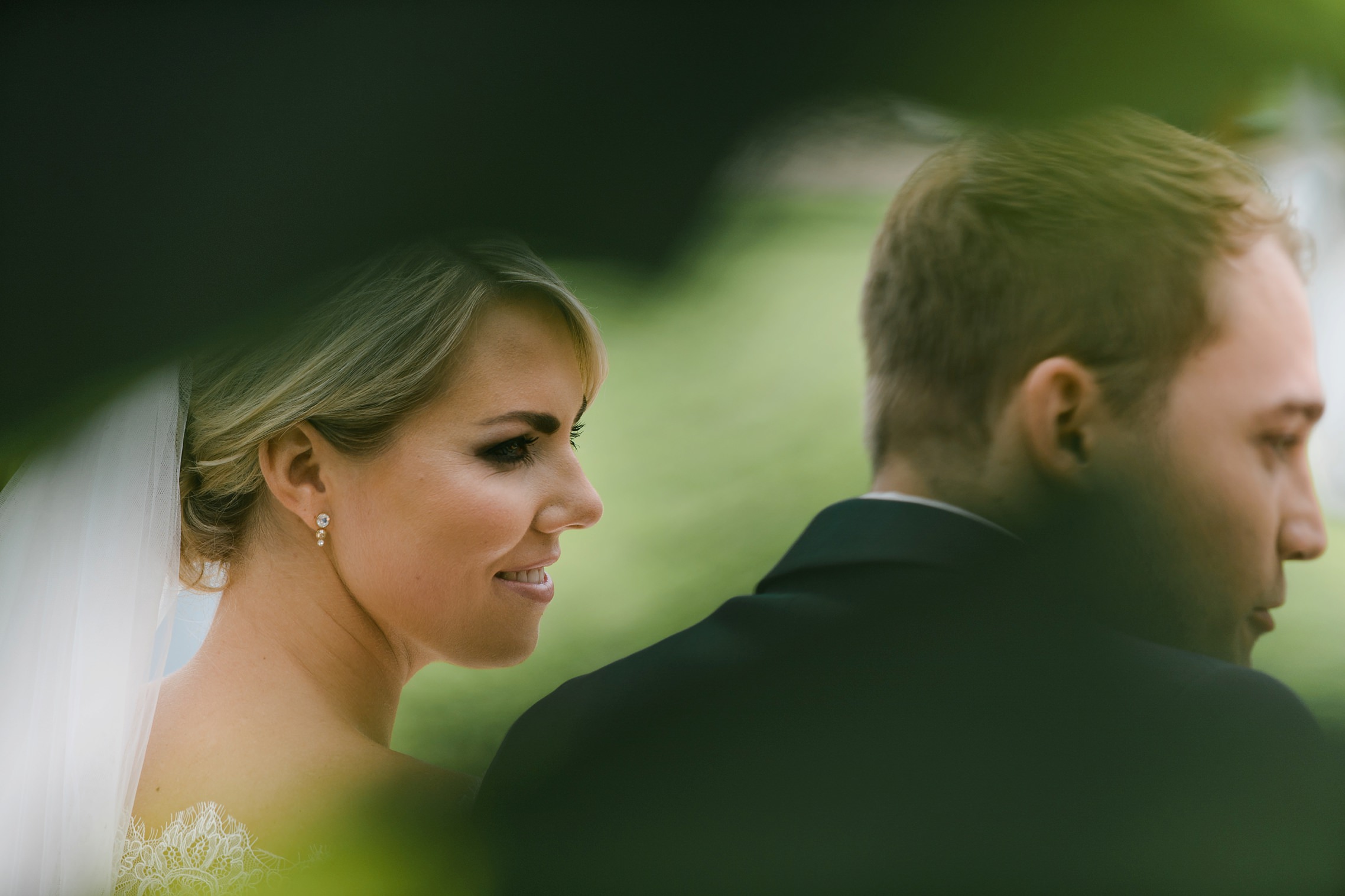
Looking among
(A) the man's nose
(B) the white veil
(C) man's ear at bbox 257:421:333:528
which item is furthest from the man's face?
(B) the white veil

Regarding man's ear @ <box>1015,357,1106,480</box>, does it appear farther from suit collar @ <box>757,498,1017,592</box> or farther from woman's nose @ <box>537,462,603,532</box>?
woman's nose @ <box>537,462,603,532</box>

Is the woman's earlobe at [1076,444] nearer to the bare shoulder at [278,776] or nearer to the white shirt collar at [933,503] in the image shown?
the white shirt collar at [933,503]

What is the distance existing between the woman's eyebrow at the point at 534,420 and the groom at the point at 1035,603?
337 mm

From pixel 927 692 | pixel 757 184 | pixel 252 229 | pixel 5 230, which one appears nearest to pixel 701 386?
pixel 757 184

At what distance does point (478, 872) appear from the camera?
3.75 ft

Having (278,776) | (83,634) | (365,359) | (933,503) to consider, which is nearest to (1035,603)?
(933,503)

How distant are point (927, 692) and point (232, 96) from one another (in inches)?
39.2

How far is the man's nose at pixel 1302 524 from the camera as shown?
3.51ft

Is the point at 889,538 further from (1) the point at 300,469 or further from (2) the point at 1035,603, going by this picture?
(1) the point at 300,469

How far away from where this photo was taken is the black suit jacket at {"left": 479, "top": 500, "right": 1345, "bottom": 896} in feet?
3.51

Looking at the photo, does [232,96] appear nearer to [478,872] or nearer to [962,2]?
[962,2]

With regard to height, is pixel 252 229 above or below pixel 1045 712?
above

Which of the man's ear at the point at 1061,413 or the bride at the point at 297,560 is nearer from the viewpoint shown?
the man's ear at the point at 1061,413

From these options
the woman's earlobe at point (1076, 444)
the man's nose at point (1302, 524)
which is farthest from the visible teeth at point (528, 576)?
the man's nose at point (1302, 524)
